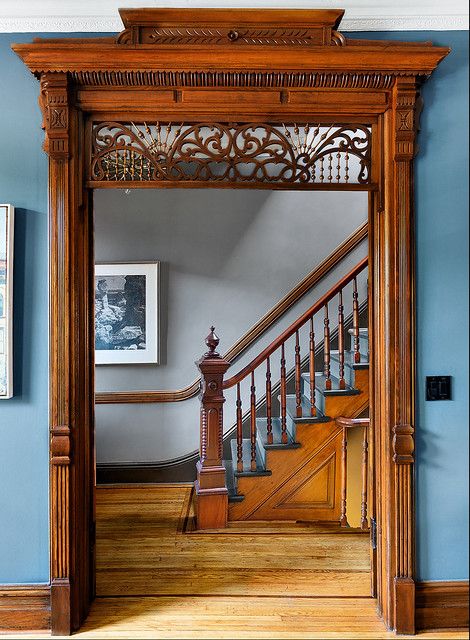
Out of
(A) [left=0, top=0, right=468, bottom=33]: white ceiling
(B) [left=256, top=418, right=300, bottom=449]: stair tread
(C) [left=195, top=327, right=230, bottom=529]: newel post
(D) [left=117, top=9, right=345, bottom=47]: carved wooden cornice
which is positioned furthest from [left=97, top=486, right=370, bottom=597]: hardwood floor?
(A) [left=0, top=0, right=468, bottom=33]: white ceiling

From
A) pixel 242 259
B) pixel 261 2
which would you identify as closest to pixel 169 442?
pixel 242 259

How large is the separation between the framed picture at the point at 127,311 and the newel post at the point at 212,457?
3.81ft

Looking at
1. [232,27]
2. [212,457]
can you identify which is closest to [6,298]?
[232,27]

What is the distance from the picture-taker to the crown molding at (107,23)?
2357 mm

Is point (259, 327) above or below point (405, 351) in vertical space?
above

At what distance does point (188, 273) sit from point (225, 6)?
259 cm

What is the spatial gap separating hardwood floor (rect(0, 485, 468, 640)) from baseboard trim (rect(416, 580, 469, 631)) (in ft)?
0.15

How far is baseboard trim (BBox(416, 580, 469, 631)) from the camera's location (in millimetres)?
2322

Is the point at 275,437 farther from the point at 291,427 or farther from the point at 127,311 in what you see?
the point at 127,311

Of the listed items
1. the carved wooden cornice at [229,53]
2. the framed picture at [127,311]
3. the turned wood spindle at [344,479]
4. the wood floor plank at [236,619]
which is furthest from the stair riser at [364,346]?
the carved wooden cornice at [229,53]

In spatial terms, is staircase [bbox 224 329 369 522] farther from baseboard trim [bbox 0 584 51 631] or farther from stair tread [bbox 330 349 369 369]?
baseboard trim [bbox 0 584 51 631]

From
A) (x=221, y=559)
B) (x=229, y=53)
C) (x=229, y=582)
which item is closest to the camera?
(x=229, y=53)

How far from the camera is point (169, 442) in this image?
15.4 feet

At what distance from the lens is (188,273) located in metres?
4.73
